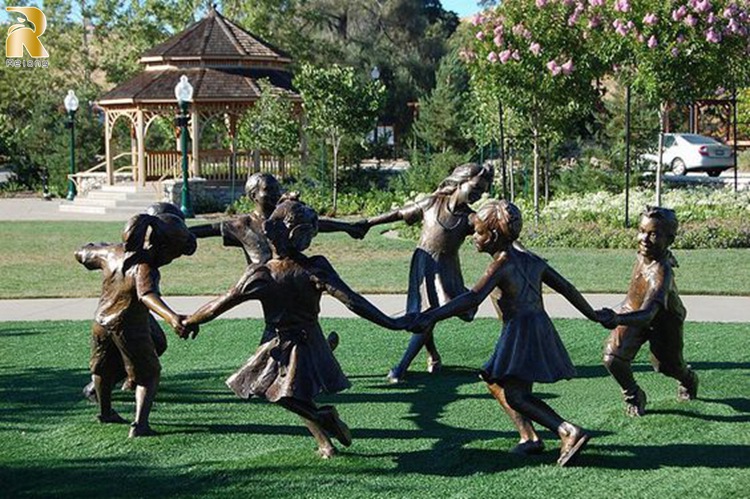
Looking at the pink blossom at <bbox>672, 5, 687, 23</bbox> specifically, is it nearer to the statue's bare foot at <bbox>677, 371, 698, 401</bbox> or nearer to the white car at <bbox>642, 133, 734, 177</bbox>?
the statue's bare foot at <bbox>677, 371, 698, 401</bbox>

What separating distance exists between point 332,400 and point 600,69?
15.0 meters

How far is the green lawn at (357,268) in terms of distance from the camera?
14.7m

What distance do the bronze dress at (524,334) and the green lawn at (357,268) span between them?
745cm

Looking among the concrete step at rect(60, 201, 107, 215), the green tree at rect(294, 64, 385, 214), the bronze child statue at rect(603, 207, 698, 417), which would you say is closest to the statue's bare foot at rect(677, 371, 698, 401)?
the bronze child statue at rect(603, 207, 698, 417)

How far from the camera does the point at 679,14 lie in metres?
18.9

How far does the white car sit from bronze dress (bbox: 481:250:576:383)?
30238mm

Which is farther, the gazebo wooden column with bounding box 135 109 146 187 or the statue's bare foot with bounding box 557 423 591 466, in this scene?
the gazebo wooden column with bounding box 135 109 146 187

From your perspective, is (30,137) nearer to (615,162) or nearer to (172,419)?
(615,162)

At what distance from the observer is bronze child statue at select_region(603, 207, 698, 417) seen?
746 centimetres

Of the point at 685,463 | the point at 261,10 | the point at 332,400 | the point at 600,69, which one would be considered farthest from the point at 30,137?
the point at 685,463

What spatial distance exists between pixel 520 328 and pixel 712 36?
1352 cm

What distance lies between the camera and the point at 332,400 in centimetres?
851

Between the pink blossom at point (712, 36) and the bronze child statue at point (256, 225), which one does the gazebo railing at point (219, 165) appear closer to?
the pink blossom at point (712, 36)

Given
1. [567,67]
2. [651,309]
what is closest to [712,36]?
[567,67]
